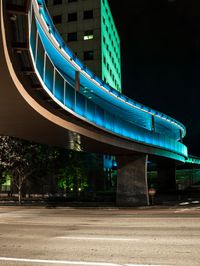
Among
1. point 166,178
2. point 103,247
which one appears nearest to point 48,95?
point 103,247

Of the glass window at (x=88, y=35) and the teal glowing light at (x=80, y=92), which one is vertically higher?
the glass window at (x=88, y=35)

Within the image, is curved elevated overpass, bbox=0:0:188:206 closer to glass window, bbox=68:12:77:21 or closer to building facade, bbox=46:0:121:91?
building facade, bbox=46:0:121:91

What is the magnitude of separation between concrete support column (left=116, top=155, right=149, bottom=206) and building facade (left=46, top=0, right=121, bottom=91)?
116ft

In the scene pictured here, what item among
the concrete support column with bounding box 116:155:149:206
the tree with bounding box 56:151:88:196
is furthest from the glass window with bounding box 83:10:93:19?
the concrete support column with bounding box 116:155:149:206

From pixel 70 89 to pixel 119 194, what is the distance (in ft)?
54.1

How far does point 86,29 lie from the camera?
224 feet

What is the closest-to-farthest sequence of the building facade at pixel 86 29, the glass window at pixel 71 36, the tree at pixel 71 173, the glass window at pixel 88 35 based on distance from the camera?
the tree at pixel 71 173 < the building facade at pixel 86 29 < the glass window at pixel 88 35 < the glass window at pixel 71 36

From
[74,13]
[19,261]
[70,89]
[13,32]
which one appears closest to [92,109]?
[70,89]

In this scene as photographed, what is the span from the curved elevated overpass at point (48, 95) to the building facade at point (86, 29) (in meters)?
34.2

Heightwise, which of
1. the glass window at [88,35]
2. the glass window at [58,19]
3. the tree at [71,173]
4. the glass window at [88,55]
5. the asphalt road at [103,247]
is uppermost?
the glass window at [58,19]

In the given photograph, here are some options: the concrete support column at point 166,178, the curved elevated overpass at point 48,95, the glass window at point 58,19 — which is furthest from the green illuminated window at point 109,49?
the curved elevated overpass at point 48,95

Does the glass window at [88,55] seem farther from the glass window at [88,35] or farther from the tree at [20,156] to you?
the tree at [20,156]

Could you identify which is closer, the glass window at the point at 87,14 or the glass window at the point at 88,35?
the glass window at the point at 88,35

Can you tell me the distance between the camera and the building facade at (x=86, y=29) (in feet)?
220
